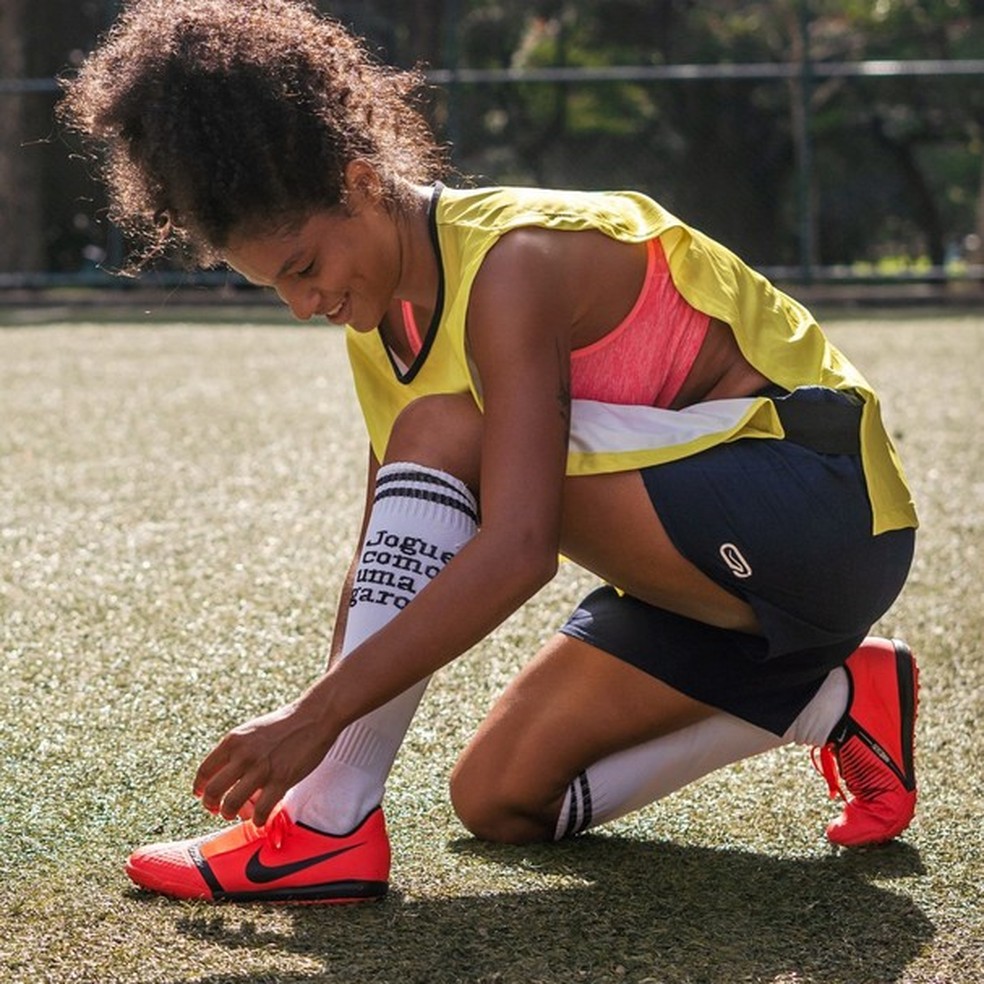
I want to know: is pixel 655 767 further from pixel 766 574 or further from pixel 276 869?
pixel 276 869

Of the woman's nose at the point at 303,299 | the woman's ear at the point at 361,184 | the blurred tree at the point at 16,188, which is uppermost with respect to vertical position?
the woman's ear at the point at 361,184

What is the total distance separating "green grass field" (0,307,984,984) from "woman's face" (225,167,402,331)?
2.22 ft

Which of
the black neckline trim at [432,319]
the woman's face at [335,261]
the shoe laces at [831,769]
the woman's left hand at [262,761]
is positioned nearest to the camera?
the woman's left hand at [262,761]

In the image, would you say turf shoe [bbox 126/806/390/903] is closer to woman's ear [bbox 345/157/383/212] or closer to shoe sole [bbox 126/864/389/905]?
shoe sole [bbox 126/864/389/905]

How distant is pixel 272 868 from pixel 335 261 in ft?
2.26

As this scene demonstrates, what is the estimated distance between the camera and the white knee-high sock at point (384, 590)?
204cm

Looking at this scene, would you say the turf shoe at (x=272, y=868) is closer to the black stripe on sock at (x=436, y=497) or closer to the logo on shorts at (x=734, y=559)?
the black stripe on sock at (x=436, y=497)

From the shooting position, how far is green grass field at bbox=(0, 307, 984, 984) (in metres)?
1.91

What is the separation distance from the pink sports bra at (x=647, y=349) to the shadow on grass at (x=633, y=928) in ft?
1.88

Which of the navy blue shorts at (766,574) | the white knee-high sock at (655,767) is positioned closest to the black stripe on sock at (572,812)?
the white knee-high sock at (655,767)

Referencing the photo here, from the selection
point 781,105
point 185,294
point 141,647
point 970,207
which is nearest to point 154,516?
point 141,647

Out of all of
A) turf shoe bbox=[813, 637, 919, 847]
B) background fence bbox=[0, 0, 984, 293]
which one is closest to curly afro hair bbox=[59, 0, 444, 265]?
turf shoe bbox=[813, 637, 919, 847]

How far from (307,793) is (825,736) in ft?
2.26

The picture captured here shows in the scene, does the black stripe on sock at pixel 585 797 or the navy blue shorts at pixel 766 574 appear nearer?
the navy blue shorts at pixel 766 574
